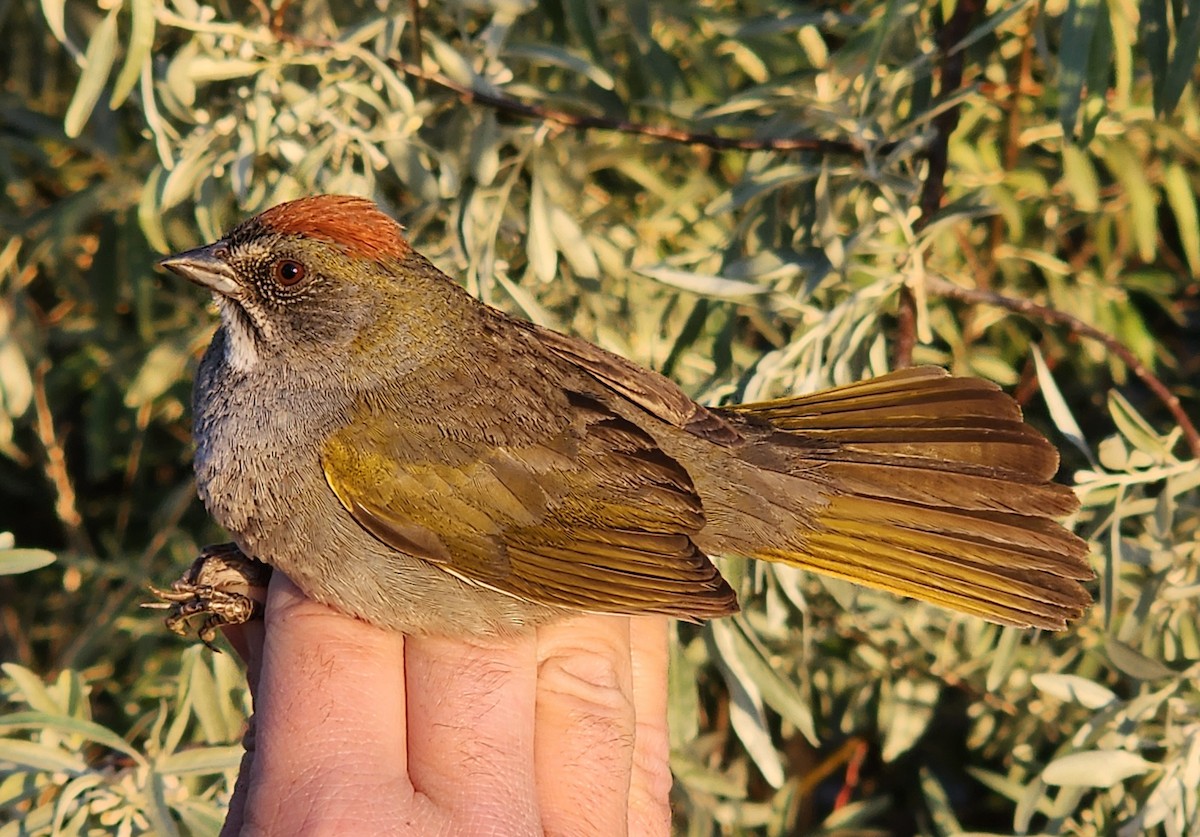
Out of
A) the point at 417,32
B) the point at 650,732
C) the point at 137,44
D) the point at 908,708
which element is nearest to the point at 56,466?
the point at 137,44

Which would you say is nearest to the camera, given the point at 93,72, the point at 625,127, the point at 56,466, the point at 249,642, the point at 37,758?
the point at 37,758

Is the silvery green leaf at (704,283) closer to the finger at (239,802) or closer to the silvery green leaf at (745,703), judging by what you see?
the silvery green leaf at (745,703)

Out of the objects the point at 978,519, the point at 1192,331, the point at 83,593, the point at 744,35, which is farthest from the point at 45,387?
the point at 1192,331

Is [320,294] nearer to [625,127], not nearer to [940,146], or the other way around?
[625,127]

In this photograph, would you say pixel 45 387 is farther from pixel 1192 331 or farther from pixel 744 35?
pixel 1192 331

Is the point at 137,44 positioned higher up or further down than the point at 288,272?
higher up

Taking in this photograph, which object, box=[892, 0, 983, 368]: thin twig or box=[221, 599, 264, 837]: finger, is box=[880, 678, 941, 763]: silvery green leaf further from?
box=[221, 599, 264, 837]: finger

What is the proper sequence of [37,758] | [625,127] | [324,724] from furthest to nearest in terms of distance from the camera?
[625,127], [37,758], [324,724]
